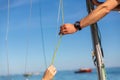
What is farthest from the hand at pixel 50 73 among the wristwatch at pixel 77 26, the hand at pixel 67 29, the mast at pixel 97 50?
the mast at pixel 97 50

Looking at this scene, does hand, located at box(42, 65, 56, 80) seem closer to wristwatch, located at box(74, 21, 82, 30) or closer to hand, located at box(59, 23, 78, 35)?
hand, located at box(59, 23, 78, 35)

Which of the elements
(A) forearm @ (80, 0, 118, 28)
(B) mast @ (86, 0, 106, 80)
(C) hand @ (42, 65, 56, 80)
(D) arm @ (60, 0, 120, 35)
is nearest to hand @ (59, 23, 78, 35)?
(D) arm @ (60, 0, 120, 35)

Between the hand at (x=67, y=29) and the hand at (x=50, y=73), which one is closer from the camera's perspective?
the hand at (x=50, y=73)

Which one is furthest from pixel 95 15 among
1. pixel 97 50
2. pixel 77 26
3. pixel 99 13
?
pixel 97 50

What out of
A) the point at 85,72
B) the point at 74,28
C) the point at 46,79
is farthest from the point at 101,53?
the point at 85,72

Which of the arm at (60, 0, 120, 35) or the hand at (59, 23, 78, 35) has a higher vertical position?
the arm at (60, 0, 120, 35)

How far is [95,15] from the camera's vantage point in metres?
3.79

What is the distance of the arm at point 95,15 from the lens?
12.5 ft

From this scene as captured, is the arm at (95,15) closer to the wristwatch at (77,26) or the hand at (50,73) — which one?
the wristwatch at (77,26)

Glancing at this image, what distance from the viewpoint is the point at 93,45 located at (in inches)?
213

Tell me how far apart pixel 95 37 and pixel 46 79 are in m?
1.91

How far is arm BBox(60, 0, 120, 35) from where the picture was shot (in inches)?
149

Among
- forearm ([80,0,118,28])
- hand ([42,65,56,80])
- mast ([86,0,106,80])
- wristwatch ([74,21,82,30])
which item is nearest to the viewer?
hand ([42,65,56,80])

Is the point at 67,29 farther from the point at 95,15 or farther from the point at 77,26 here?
the point at 95,15
